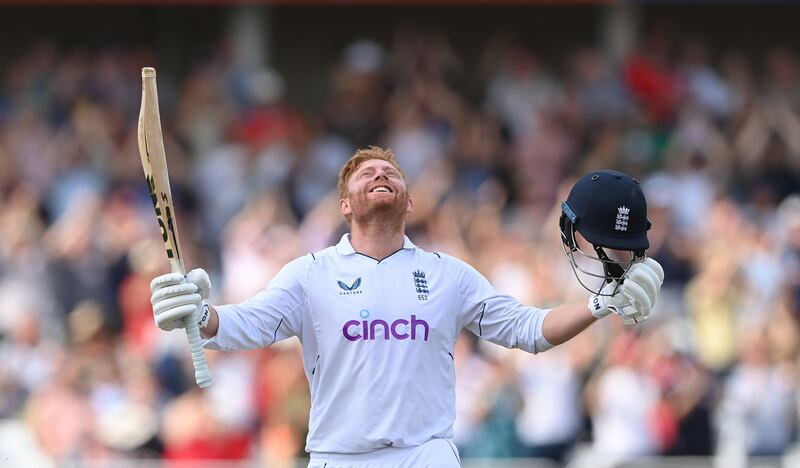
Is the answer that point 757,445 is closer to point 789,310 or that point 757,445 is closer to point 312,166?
point 789,310

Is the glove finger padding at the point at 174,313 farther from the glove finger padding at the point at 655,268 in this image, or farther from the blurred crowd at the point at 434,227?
the blurred crowd at the point at 434,227

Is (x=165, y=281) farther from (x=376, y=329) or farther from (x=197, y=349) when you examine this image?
(x=376, y=329)

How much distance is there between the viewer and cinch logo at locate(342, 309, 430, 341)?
648 cm

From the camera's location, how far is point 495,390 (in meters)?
12.0

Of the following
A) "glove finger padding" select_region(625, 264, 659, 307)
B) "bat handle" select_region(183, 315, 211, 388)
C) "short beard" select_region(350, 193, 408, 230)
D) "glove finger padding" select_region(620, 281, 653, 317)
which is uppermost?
"short beard" select_region(350, 193, 408, 230)

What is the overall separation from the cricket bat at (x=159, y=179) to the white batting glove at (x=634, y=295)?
1726mm

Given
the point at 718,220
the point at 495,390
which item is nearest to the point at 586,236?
the point at 495,390

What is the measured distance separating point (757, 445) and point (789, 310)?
4.54 feet

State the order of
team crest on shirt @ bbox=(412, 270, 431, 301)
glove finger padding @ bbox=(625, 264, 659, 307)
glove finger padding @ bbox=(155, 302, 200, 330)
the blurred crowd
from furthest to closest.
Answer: the blurred crowd, team crest on shirt @ bbox=(412, 270, 431, 301), glove finger padding @ bbox=(625, 264, 659, 307), glove finger padding @ bbox=(155, 302, 200, 330)

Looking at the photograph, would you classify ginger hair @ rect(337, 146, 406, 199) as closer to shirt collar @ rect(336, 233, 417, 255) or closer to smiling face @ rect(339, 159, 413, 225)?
smiling face @ rect(339, 159, 413, 225)

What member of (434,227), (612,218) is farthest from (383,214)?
(434,227)

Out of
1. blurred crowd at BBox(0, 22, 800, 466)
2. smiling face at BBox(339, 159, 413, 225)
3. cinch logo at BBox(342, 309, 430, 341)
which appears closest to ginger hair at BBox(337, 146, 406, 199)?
smiling face at BBox(339, 159, 413, 225)

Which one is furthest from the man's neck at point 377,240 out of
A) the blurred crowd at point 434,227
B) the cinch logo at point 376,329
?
the blurred crowd at point 434,227

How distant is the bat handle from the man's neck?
0.94 meters
